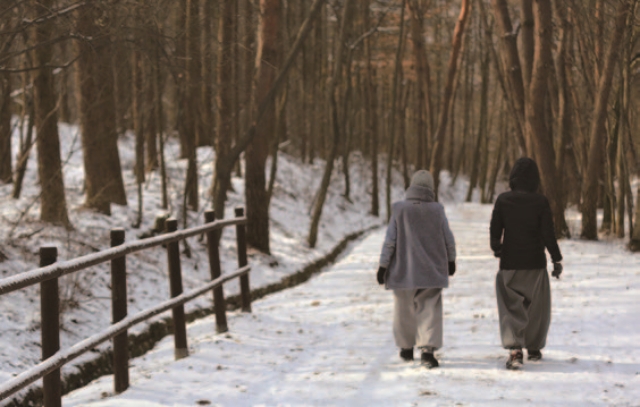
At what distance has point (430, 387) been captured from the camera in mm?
6609

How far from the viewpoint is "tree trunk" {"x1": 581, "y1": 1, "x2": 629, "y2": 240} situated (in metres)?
15.7

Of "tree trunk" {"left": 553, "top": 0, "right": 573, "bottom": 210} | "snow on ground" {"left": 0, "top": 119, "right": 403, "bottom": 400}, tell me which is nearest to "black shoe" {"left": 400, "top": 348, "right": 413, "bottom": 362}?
"snow on ground" {"left": 0, "top": 119, "right": 403, "bottom": 400}

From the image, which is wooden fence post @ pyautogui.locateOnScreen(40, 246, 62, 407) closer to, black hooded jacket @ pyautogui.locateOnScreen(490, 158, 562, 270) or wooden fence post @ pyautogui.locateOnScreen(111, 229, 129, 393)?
wooden fence post @ pyautogui.locateOnScreen(111, 229, 129, 393)

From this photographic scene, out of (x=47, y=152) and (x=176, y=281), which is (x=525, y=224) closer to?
(x=176, y=281)

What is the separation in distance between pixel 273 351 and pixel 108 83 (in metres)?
8.54

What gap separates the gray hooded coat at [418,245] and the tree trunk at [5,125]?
699 cm

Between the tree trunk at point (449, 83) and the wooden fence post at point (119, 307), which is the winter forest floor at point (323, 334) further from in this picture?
the tree trunk at point (449, 83)

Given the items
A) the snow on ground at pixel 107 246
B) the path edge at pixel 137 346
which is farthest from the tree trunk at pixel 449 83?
the path edge at pixel 137 346

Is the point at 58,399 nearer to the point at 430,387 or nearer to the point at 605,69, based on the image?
the point at 430,387

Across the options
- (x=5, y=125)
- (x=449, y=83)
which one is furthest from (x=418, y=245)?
(x=449, y=83)

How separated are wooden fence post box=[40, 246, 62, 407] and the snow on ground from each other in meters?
3.19

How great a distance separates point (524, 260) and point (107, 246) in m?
8.45

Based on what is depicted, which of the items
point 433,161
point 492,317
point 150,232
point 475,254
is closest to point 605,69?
point 475,254

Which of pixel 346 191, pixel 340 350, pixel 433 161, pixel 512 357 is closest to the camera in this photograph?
pixel 512 357
